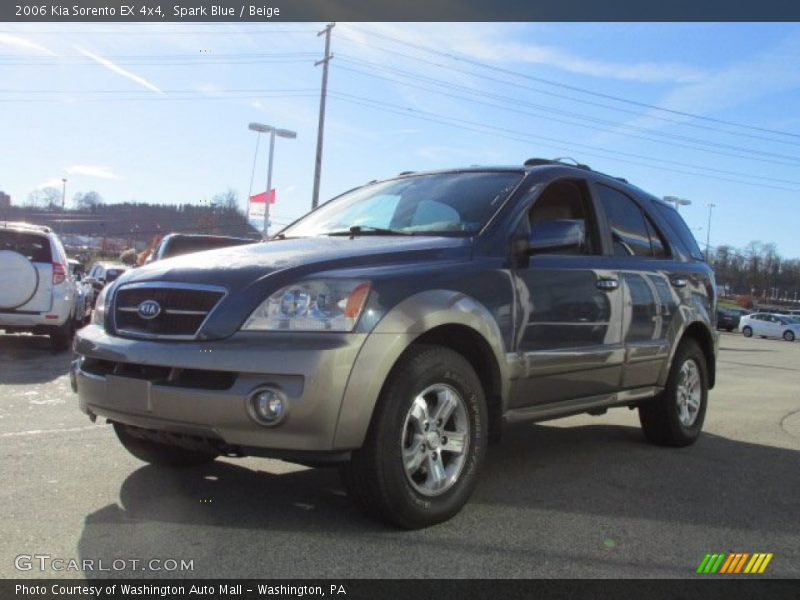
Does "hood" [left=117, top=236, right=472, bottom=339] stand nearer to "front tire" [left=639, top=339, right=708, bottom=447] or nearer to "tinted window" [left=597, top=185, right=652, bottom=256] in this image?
"tinted window" [left=597, top=185, right=652, bottom=256]

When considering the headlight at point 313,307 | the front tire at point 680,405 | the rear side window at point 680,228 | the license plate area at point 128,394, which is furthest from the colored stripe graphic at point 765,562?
the rear side window at point 680,228

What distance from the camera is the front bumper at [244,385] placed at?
10.0ft

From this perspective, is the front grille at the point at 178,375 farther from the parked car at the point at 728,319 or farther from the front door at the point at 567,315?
the parked car at the point at 728,319

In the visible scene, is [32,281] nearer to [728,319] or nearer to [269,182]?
[269,182]

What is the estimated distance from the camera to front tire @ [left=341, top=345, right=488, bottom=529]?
3.23 meters

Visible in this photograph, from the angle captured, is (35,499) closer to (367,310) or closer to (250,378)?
(250,378)

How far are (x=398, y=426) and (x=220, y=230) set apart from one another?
65447mm

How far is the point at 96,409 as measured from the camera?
11.6ft

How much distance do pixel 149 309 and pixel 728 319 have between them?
157 feet

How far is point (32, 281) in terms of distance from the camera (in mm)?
9984

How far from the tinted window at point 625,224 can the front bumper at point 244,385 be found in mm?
2700

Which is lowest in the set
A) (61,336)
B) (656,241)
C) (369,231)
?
(61,336)

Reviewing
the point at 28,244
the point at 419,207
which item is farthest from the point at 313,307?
the point at 28,244

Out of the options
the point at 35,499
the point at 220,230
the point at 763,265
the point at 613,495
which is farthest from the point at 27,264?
the point at 763,265
